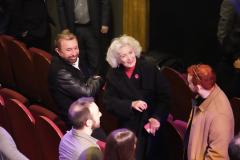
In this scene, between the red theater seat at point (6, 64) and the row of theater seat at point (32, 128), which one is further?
the red theater seat at point (6, 64)

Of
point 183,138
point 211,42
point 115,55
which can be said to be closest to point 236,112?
point 183,138

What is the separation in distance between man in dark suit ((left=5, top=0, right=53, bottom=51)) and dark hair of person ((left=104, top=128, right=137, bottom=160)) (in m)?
2.24

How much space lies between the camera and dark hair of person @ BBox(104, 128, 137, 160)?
1.60 m

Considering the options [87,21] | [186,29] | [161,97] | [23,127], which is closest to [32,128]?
[23,127]

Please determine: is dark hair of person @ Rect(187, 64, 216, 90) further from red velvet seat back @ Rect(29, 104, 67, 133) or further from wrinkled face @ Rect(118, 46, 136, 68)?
red velvet seat back @ Rect(29, 104, 67, 133)

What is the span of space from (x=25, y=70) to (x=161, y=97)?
130 cm

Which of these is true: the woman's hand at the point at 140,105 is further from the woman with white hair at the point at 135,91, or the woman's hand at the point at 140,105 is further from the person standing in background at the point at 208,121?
the person standing in background at the point at 208,121

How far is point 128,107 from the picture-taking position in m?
2.24

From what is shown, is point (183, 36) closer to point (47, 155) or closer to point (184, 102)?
point (184, 102)

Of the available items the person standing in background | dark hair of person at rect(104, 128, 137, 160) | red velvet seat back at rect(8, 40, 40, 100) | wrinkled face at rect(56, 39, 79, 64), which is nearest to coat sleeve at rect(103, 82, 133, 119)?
wrinkled face at rect(56, 39, 79, 64)

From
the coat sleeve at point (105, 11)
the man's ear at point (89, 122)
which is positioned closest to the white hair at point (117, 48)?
the man's ear at point (89, 122)

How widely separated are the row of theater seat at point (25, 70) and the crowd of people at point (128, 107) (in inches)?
24.8

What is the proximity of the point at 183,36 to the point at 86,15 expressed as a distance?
0.75 m

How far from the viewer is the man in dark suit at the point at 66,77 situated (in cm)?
233
